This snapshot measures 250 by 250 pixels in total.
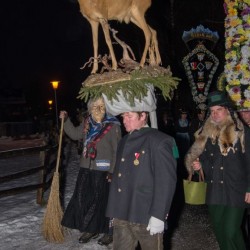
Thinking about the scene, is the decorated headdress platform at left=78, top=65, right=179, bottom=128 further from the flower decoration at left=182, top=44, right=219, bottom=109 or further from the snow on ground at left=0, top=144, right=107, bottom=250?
the flower decoration at left=182, top=44, right=219, bottom=109

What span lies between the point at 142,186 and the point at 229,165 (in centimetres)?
116

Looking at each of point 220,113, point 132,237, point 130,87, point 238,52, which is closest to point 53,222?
point 132,237

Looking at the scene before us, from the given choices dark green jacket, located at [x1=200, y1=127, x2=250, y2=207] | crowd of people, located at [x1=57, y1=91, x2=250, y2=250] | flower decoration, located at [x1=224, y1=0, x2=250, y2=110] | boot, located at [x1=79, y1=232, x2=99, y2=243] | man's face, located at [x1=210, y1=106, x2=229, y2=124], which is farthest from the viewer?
flower decoration, located at [x1=224, y1=0, x2=250, y2=110]

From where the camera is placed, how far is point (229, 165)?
12.7 ft

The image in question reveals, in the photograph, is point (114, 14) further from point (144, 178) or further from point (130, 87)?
point (144, 178)

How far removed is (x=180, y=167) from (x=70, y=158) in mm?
5254

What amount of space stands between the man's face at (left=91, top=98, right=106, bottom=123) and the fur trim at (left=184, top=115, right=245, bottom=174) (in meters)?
1.25

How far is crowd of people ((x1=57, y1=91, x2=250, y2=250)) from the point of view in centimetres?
312

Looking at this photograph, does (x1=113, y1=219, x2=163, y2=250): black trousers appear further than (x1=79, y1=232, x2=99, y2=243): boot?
No

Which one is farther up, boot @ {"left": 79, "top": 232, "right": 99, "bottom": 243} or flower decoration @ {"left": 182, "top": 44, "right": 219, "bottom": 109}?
flower decoration @ {"left": 182, "top": 44, "right": 219, "bottom": 109}

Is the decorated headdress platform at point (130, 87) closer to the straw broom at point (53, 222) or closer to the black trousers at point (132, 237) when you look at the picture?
the black trousers at point (132, 237)

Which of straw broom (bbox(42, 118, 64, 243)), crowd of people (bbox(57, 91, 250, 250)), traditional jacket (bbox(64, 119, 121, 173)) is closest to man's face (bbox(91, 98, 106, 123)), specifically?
crowd of people (bbox(57, 91, 250, 250))

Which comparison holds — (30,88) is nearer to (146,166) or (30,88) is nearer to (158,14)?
(158,14)

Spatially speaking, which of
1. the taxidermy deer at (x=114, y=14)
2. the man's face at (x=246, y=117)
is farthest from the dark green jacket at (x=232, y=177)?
the man's face at (x=246, y=117)
